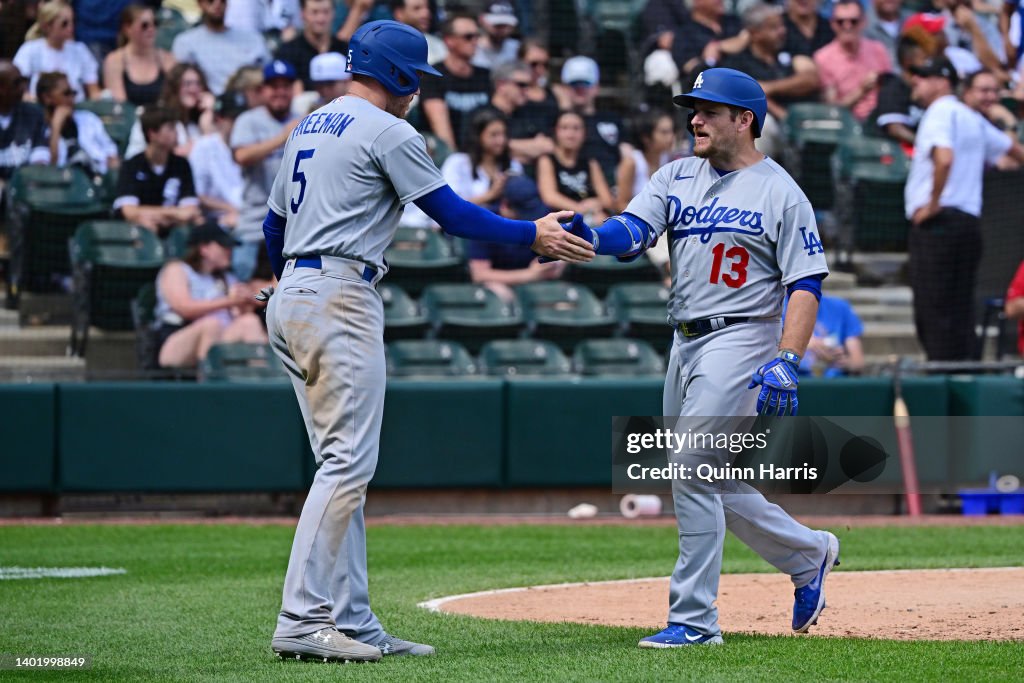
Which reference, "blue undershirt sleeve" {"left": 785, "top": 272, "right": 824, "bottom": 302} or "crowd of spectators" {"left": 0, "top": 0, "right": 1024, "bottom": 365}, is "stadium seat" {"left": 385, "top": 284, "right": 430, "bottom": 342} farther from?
"blue undershirt sleeve" {"left": 785, "top": 272, "right": 824, "bottom": 302}

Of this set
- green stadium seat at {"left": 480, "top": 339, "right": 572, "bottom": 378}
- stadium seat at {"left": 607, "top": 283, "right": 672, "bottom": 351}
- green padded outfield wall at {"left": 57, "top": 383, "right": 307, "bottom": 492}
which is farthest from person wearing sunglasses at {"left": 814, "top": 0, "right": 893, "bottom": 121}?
green padded outfield wall at {"left": 57, "top": 383, "right": 307, "bottom": 492}

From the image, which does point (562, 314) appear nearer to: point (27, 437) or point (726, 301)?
point (27, 437)

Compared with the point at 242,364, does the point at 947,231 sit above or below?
above

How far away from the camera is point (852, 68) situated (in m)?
13.9

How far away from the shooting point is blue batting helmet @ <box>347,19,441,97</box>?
A: 193 inches

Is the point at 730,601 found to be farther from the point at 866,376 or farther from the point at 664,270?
the point at 664,270

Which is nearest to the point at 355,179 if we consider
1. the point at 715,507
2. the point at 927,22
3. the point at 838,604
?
the point at 715,507

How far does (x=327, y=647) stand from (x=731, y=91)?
2.29m

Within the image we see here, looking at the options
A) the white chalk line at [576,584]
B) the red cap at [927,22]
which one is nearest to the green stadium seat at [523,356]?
the white chalk line at [576,584]

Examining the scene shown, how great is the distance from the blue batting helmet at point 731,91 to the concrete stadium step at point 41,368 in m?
6.48

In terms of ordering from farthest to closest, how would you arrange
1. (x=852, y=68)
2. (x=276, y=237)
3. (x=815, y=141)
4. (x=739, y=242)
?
(x=852, y=68)
(x=815, y=141)
(x=276, y=237)
(x=739, y=242)

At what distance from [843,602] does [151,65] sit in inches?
317

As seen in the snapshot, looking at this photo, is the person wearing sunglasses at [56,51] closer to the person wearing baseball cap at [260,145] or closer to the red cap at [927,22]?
the person wearing baseball cap at [260,145]

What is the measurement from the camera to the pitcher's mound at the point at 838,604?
567 cm
